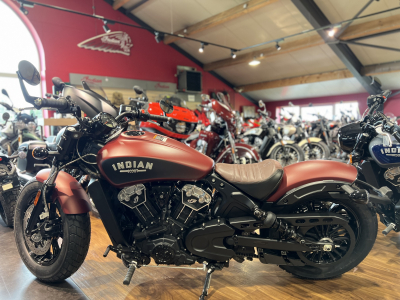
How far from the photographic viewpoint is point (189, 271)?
183cm


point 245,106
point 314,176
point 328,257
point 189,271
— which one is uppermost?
point 245,106

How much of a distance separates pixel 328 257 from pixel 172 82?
9392mm

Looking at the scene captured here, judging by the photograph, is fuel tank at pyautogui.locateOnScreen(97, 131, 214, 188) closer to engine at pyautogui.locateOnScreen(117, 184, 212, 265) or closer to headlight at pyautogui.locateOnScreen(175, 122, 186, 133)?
engine at pyautogui.locateOnScreen(117, 184, 212, 265)

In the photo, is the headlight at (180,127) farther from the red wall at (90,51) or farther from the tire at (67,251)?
the red wall at (90,51)

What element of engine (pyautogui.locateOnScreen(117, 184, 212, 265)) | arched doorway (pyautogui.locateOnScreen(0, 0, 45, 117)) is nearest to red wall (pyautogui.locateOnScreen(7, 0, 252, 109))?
arched doorway (pyautogui.locateOnScreen(0, 0, 45, 117))

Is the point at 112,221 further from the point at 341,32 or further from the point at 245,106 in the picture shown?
the point at 245,106

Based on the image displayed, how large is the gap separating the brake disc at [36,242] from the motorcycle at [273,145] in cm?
390

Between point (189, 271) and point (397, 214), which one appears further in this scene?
point (397, 214)

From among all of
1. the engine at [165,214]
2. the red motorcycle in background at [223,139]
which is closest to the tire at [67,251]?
the engine at [165,214]

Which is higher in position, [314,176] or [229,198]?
[314,176]

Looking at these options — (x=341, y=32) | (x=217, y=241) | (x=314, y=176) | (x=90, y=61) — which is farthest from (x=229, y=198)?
(x=90, y=61)

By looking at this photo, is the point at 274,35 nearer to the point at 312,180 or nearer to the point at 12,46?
the point at 12,46

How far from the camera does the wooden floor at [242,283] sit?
157 cm

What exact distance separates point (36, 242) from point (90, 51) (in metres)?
7.85
